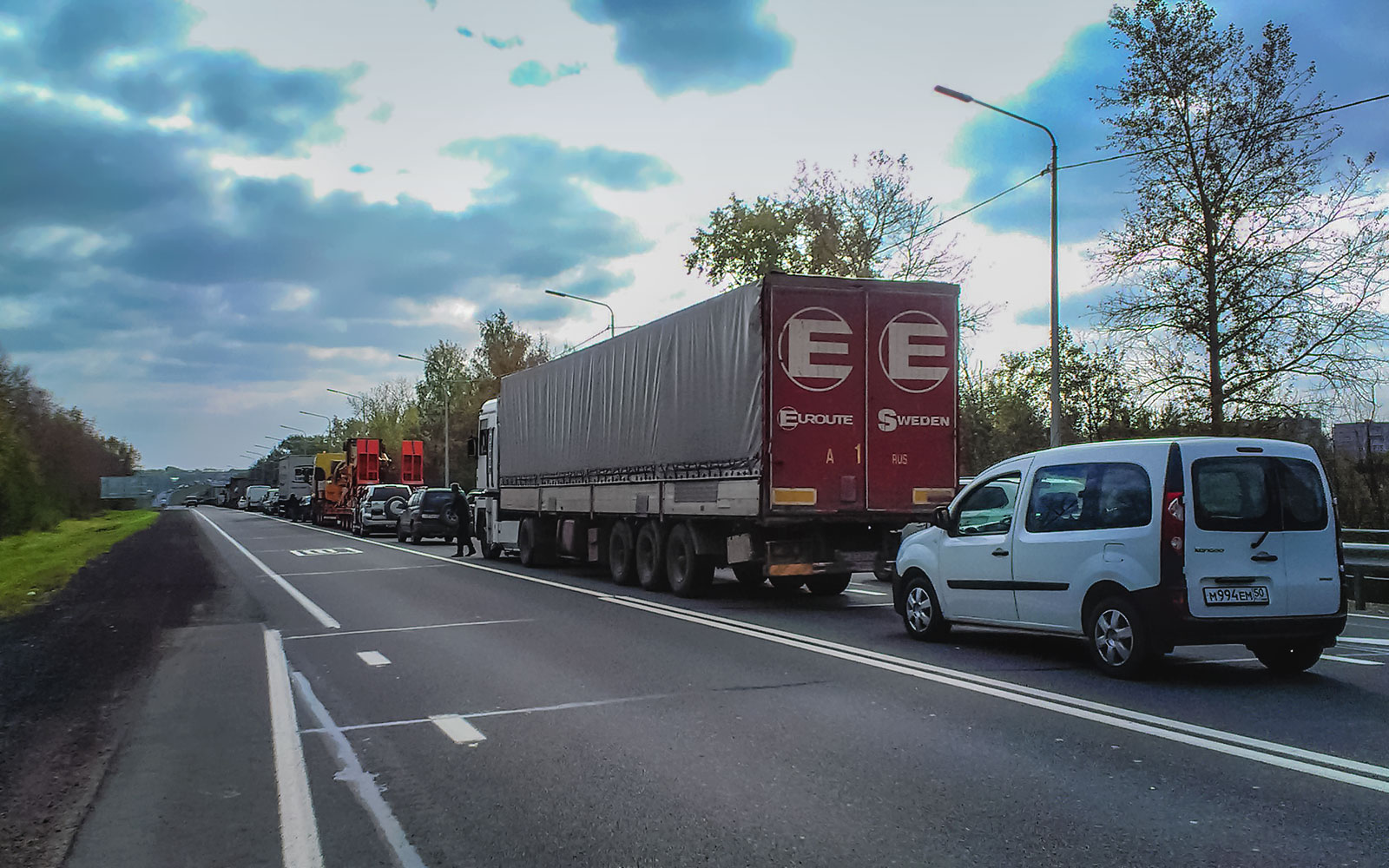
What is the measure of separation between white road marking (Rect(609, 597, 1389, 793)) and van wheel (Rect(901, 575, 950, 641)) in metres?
0.80

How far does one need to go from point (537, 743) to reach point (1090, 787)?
114 inches

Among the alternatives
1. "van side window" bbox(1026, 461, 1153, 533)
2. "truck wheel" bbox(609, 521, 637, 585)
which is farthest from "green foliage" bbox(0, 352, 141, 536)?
"van side window" bbox(1026, 461, 1153, 533)

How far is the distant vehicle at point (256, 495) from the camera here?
3558 inches

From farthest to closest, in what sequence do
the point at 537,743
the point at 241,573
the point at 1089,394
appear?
the point at 1089,394, the point at 241,573, the point at 537,743

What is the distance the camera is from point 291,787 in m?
5.57

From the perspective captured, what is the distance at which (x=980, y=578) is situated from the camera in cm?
968

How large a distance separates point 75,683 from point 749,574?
30.8 ft

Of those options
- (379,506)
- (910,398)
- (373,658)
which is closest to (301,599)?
(373,658)

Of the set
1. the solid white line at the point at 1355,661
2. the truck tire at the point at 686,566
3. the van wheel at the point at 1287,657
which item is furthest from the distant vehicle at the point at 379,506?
the van wheel at the point at 1287,657

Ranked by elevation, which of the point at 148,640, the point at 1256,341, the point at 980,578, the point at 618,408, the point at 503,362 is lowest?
the point at 148,640

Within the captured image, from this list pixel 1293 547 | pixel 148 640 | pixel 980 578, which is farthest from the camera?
pixel 148 640

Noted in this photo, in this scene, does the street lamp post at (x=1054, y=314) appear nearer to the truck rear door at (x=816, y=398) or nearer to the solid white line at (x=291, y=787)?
the truck rear door at (x=816, y=398)

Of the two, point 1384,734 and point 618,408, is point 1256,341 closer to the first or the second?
point 618,408

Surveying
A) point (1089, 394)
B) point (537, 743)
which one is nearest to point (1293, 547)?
point (537, 743)
